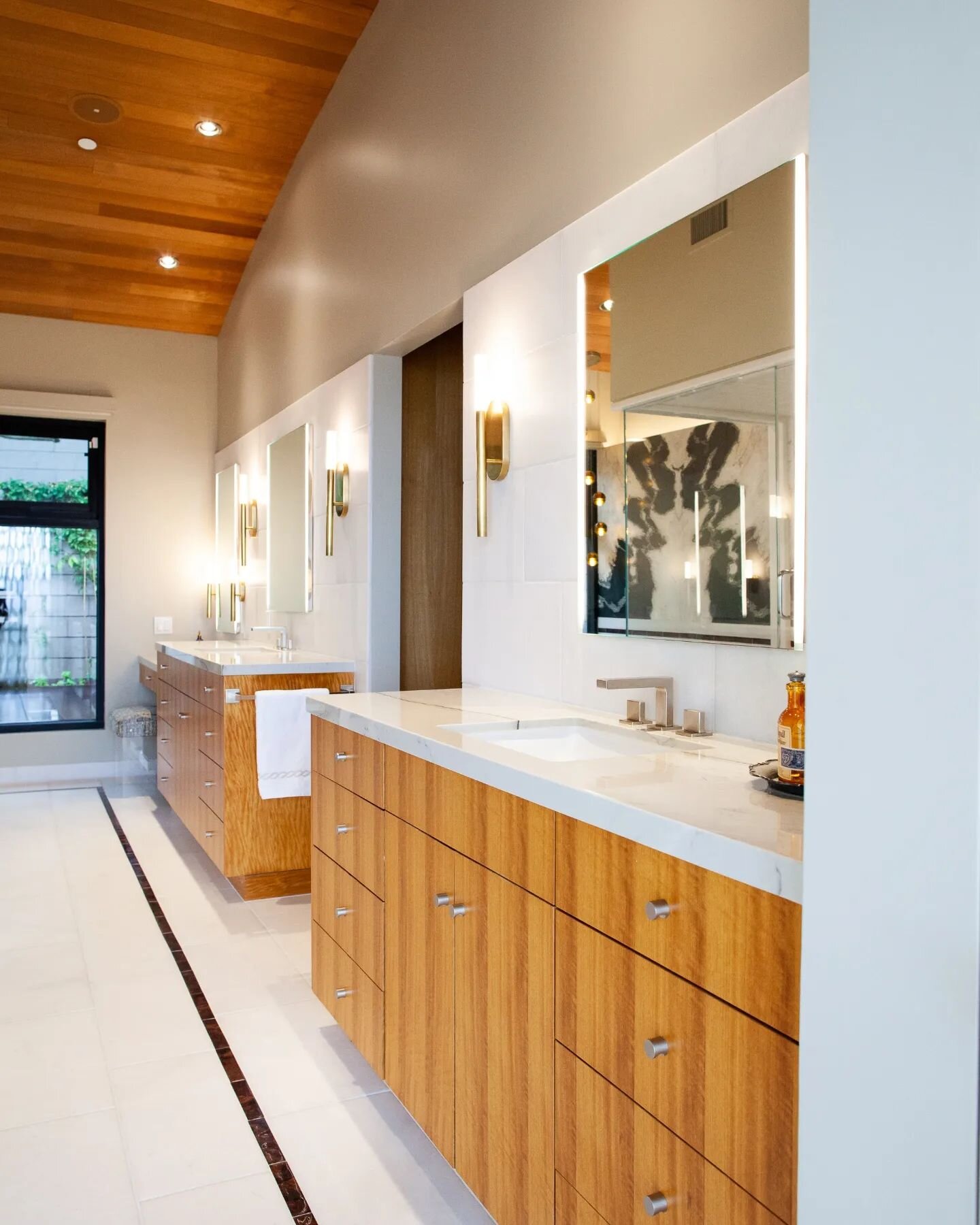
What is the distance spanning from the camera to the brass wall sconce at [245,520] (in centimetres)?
506

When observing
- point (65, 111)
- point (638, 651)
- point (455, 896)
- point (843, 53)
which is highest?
point (65, 111)

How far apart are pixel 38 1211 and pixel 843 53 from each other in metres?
2.11

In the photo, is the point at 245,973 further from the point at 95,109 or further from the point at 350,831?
the point at 95,109

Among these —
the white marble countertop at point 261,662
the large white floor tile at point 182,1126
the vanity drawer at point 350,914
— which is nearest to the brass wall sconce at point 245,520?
Answer: the white marble countertop at point 261,662

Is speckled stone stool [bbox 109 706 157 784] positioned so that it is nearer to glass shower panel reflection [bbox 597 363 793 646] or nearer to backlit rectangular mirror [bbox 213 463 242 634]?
backlit rectangular mirror [bbox 213 463 242 634]

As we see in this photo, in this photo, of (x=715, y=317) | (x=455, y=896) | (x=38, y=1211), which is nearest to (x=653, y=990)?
(x=455, y=896)

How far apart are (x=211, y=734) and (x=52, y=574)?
2.56 meters

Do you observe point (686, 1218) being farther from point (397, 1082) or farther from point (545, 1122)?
point (397, 1082)

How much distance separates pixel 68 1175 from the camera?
6.25 feet

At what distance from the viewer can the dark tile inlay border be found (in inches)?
71.9

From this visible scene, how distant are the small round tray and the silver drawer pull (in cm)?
34

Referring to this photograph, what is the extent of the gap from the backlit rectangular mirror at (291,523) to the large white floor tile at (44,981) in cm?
170

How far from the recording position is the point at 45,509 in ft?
19.0

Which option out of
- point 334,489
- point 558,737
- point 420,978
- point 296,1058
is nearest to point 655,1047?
point 420,978
